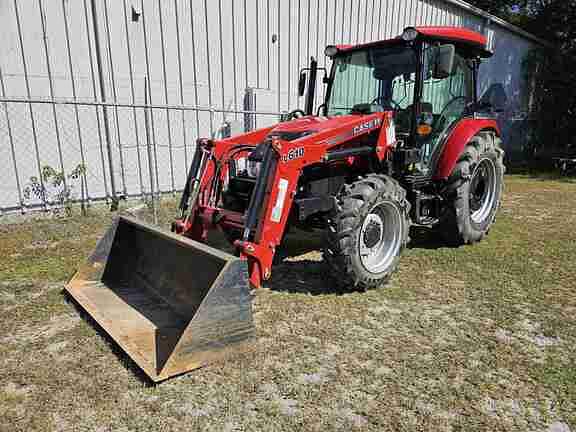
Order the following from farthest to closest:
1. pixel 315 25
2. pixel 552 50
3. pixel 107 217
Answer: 1. pixel 552 50
2. pixel 315 25
3. pixel 107 217

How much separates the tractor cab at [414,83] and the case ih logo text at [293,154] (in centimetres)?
137

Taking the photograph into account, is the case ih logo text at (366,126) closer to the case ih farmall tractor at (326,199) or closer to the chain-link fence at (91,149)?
the case ih farmall tractor at (326,199)

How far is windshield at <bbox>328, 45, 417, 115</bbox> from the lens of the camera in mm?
4227

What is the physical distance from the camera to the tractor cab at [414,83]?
13.2 feet

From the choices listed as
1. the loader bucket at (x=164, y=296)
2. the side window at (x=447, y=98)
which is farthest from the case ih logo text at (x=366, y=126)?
the loader bucket at (x=164, y=296)

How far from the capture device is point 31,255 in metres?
4.59

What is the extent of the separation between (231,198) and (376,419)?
249 cm

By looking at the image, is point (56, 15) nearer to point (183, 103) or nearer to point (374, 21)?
point (183, 103)

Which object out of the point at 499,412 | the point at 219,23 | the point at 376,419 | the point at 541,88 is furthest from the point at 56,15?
the point at 541,88

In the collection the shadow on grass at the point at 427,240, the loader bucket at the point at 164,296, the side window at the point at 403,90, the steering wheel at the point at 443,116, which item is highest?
the side window at the point at 403,90

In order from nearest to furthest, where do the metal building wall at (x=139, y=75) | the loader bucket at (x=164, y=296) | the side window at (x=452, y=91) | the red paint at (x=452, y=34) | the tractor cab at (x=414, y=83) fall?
the loader bucket at (x=164, y=296), the red paint at (x=452, y=34), the tractor cab at (x=414, y=83), the side window at (x=452, y=91), the metal building wall at (x=139, y=75)

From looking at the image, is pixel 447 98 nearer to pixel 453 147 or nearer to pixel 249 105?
pixel 453 147

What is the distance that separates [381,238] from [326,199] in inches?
26.2

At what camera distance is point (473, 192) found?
517cm
